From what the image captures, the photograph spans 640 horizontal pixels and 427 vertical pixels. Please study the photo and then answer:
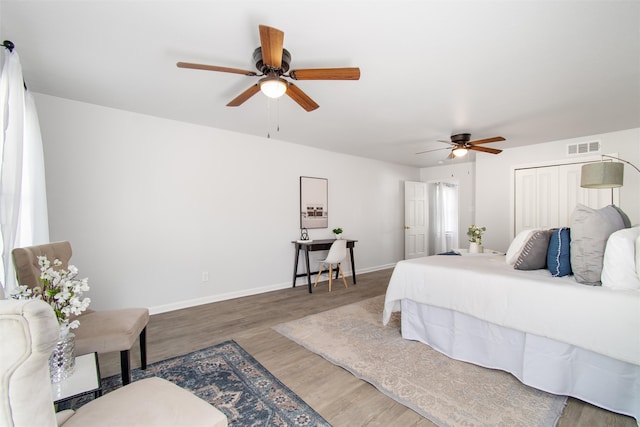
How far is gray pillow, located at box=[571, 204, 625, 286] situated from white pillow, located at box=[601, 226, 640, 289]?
0.06 meters

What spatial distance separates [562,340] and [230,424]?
217 cm

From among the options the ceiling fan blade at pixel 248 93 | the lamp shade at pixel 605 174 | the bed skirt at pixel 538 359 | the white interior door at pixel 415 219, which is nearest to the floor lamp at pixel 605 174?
the lamp shade at pixel 605 174

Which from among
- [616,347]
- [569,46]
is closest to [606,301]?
[616,347]

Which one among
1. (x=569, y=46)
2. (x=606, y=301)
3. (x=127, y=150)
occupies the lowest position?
(x=606, y=301)

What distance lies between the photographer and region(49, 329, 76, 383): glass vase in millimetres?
1443

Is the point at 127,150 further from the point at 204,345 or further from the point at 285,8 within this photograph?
the point at 285,8

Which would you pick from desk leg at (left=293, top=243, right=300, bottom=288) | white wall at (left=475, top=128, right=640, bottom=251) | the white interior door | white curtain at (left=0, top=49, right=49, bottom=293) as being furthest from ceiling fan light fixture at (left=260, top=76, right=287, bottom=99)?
the white interior door

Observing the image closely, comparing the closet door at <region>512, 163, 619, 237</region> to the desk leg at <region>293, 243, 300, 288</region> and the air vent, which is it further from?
the desk leg at <region>293, 243, 300, 288</region>

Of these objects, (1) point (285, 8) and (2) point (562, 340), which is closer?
(1) point (285, 8)

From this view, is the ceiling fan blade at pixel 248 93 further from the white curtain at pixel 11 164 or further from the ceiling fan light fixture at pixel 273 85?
the white curtain at pixel 11 164

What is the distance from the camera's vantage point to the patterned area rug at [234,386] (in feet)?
5.79

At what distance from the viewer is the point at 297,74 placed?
1997 mm

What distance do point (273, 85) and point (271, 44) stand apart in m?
0.37

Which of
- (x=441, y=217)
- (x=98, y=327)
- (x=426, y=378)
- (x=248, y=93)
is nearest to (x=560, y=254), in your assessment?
(x=426, y=378)
